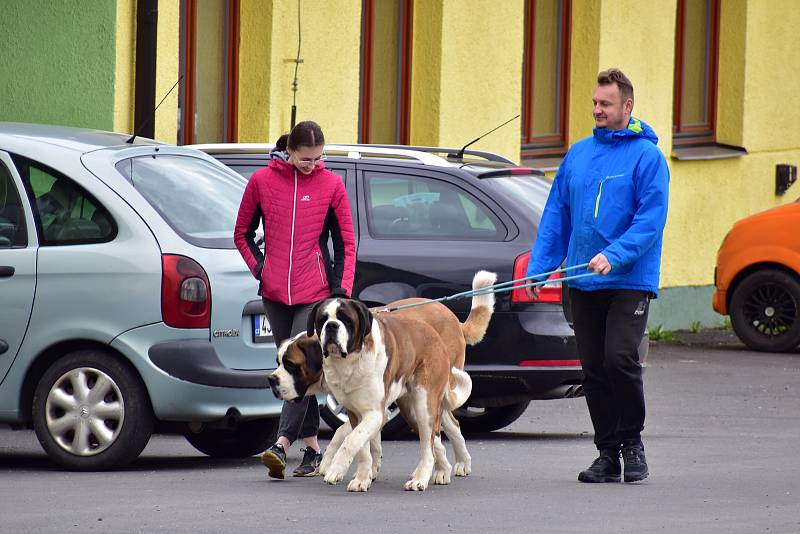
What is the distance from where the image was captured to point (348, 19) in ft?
57.6

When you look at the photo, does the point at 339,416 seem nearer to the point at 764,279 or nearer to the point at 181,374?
the point at 181,374

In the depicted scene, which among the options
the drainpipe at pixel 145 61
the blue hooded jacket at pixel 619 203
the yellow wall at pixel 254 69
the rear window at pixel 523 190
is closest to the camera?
the blue hooded jacket at pixel 619 203

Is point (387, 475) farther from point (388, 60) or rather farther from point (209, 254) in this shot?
point (388, 60)

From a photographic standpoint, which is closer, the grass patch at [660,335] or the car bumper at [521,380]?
the car bumper at [521,380]

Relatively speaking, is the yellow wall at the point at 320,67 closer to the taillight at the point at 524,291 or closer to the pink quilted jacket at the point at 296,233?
the taillight at the point at 524,291

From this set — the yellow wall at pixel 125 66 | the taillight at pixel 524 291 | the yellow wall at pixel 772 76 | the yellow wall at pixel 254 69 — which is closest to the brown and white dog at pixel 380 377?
the taillight at pixel 524 291

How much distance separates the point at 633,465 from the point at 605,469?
136 millimetres

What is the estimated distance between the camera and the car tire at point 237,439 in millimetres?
10289

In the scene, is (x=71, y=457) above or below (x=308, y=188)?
below

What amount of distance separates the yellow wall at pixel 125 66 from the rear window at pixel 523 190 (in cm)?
448

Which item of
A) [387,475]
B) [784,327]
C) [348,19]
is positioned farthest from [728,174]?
[387,475]

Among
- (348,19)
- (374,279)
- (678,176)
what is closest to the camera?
(374,279)

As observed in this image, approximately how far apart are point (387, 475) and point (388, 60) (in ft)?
32.0

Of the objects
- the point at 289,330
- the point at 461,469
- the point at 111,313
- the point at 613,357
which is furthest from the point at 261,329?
the point at 613,357
